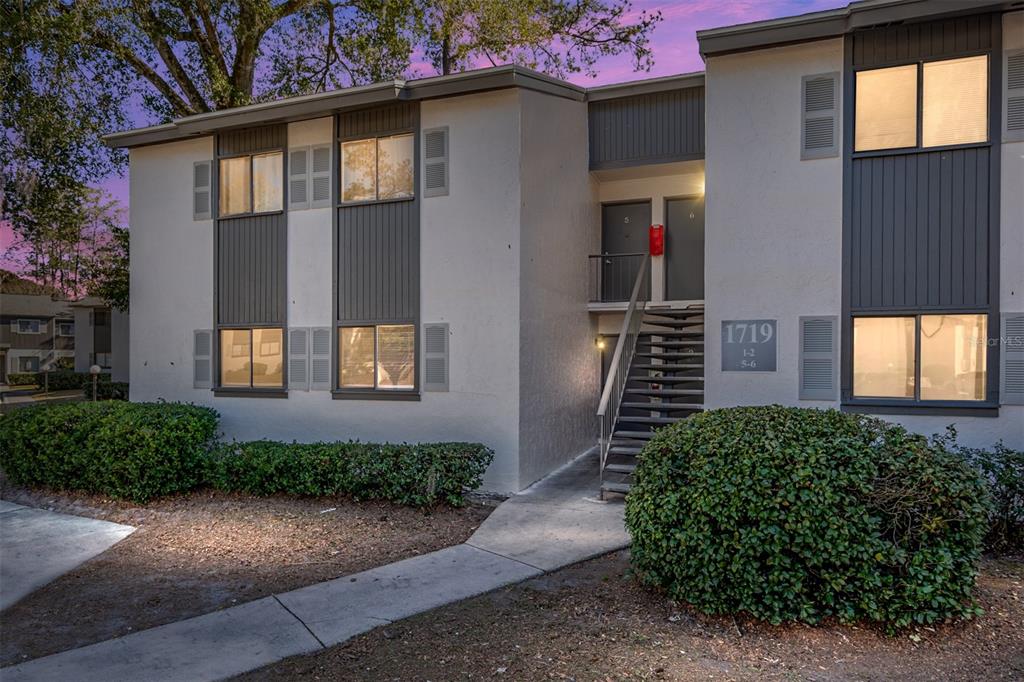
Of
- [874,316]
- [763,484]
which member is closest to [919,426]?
[874,316]

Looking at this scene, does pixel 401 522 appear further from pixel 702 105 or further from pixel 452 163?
pixel 702 105

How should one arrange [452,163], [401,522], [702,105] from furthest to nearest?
[702,105], [452,163], [401,522]

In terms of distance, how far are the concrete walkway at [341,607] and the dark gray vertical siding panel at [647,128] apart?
18.2 feet

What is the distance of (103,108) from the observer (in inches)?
588

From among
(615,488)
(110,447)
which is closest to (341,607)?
(615,488)

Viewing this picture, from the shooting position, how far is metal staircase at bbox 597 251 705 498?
8.98m

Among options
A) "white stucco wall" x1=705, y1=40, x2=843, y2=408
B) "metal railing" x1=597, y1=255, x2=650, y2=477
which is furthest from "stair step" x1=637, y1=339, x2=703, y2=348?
"white stucco wall" x1=705, y1=40, x2=843, y2=408

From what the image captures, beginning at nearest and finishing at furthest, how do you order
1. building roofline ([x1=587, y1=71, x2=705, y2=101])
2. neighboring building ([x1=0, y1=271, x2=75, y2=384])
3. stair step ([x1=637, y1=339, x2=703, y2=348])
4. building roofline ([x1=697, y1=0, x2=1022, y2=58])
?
building roofline ([x1=697, y1=0, x2=1022, y2=58]), building roofline ([x1=587, y1=71, x2=705, y2=101]), stair step ([x1=637, y1=339, x2=703, y2=348]), neighboring building ([x1=0, y1=271, x2=75, y2=384])

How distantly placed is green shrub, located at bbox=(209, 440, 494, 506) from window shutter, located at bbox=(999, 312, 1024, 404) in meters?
6.04

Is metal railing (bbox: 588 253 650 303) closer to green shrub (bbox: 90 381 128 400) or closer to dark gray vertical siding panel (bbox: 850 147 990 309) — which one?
dark gray vertical siding panel (bbox: 850 147 990 309)

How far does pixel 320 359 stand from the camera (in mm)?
9883

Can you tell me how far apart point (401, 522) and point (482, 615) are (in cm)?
266

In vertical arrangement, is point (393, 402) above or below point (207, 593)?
above

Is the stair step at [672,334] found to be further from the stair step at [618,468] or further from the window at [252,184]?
the window at [252,184]
